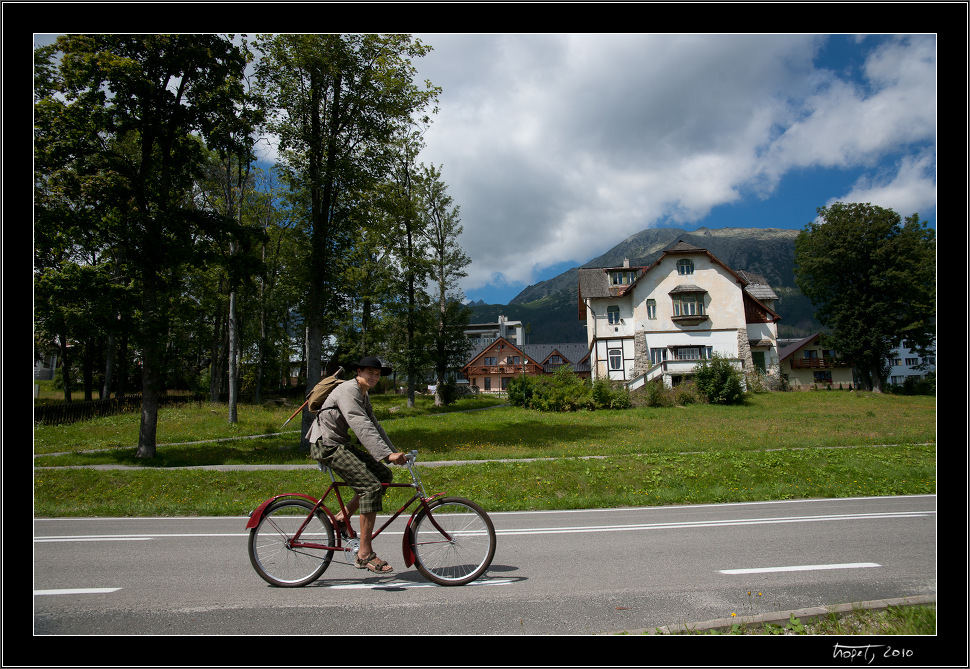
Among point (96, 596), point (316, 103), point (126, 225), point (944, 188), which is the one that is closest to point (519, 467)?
point (96, 596)

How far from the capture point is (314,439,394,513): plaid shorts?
4.73m

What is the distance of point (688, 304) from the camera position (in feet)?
145

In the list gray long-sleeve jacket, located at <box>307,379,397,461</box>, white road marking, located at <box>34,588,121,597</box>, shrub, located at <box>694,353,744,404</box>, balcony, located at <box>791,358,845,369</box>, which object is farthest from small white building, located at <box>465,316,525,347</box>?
white road marking, located at <box>34,588,121,597</box>

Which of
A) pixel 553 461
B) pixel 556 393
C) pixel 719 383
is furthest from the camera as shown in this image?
pixel 719 383

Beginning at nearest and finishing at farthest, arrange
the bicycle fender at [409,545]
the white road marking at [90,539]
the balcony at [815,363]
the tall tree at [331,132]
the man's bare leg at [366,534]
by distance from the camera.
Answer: the bicycle fender at [409,545], the man's bare leg at [366,534], the white road marking at [90,539], the tall tree at [331,132], the balcony at [815,363]

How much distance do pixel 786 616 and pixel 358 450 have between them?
3863mm

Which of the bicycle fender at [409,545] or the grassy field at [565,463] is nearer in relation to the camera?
the bicycle fender at [409,545]

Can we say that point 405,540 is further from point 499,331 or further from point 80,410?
point 499,331

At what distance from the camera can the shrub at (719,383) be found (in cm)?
3366

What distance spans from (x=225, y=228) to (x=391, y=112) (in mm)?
7681

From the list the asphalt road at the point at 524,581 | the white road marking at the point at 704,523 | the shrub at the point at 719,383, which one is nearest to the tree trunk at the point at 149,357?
the asphalt road at the point at 524,581

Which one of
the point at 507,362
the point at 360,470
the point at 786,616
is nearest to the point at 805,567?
the point at 786,616

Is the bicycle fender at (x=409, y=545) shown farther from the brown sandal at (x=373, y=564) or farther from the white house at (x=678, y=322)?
the white house at (x=678, y=322)

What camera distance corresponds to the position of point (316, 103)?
18.9 meters
